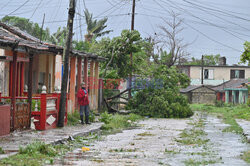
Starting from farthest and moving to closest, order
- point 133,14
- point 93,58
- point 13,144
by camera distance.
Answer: point 133,14 < point 93,58 < point 13,144

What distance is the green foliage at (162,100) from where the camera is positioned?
3134cm

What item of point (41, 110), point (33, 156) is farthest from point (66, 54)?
point (33, 156)

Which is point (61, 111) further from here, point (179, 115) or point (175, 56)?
point (175, 56)

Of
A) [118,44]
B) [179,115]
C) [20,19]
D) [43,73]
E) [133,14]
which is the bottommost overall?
[179,115]

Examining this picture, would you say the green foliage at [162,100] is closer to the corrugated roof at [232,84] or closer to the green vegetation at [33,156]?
the green vegetation at [33,156]

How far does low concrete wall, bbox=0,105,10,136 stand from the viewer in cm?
1476

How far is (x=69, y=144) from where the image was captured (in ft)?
48.1

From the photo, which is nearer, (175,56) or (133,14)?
(133,14)

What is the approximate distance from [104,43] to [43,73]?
9033 millimetres

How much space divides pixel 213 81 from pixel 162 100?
1853 inches

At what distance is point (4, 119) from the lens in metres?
14.9

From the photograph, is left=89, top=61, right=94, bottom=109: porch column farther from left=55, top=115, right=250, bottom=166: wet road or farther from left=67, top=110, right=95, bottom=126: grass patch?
left=55, top=115, right=250, bottom=166: wet road

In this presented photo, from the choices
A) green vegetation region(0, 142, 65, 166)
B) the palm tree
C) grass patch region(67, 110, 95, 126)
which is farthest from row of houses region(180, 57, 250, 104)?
green vegetation region(0, 142, 65, 166)

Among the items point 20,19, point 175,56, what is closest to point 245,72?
point 175,56
